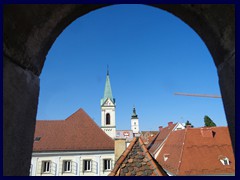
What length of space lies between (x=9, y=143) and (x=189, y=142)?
2239 cm

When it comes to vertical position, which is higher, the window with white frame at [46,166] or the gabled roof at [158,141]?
the gabled roof at [158,141]

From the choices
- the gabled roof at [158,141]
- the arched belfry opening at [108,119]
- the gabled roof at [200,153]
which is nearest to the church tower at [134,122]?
the arched belfry opening at [108,119]

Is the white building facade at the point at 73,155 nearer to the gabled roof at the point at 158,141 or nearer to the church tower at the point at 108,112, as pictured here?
the gabled roof at the point at 158,141

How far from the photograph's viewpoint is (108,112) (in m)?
47.8

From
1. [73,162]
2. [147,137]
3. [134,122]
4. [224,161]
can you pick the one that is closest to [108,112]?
[147,137]

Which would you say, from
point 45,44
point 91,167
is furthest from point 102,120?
point 45,44

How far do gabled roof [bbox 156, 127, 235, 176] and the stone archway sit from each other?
17560 millimetres

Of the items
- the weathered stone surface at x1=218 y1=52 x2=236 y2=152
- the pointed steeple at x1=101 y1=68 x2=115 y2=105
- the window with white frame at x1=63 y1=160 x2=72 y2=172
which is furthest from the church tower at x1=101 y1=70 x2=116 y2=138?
the weathered stone surface at x1=218 y1=52 x2=236 y2=152

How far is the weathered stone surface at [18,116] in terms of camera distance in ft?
4.53

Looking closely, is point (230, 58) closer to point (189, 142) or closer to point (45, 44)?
point (45, 44)

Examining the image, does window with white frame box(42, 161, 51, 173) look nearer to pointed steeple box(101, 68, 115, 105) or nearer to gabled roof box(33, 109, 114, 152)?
gabled roof box(33, 109, 114, 152)

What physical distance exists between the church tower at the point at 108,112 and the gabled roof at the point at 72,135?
21856 millimetres

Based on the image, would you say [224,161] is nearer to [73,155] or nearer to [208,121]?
[73,155]

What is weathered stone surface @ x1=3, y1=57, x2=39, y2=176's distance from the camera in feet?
4.53
